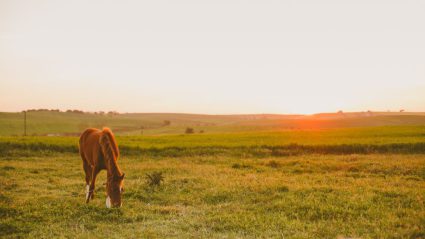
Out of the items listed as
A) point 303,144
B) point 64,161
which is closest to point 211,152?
point 303,144

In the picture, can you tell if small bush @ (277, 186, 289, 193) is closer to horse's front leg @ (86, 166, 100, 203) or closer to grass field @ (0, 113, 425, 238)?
grass field @ (0, 113, 425, 238)

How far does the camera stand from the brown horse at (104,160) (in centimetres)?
1120

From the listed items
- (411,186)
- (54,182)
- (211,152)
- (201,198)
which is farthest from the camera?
(211,152)

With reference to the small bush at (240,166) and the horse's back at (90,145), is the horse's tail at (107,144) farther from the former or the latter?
the small bush at (240,166)

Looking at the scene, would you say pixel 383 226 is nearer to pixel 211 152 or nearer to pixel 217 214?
pixel 217 214

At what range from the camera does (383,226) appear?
9523 mm

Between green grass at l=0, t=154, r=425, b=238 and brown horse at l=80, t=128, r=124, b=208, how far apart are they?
1.51ft

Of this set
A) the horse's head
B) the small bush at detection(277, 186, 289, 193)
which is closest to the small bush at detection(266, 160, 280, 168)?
the small bush at detection(277, 186, 289, 193)

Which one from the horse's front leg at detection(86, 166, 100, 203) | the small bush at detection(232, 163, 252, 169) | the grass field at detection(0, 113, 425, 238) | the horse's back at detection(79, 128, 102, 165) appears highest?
the horse's back at detection(79, 128, 102, 165)

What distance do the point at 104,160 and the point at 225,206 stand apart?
4.32 metres

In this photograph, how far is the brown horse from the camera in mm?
11203

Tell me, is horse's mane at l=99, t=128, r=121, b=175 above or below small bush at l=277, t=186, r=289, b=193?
above

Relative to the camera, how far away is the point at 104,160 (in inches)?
494

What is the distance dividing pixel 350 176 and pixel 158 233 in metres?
12.3
